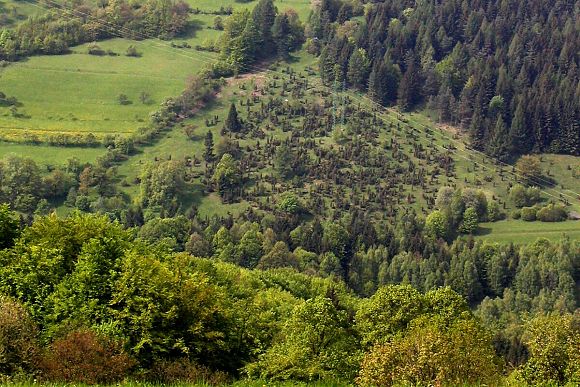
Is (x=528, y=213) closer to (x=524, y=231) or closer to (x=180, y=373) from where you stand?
(x=524, y=231)

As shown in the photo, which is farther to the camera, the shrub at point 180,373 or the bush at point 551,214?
the bush at point 551,214

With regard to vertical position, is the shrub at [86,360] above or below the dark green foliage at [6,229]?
above

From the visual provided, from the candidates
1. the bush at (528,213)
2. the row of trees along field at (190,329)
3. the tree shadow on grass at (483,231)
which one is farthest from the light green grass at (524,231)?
the row of trees along field at (190,329)

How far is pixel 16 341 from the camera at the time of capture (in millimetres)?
51156

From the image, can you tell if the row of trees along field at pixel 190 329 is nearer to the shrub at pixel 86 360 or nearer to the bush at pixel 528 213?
the shrub at pixel 86 360

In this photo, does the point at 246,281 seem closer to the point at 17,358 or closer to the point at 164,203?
the point at 17,358

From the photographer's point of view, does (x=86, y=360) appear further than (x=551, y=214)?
No

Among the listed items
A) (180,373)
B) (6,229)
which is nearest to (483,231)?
(6,229)

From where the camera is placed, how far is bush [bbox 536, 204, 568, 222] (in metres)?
194

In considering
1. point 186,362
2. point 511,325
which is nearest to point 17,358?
point 186,362

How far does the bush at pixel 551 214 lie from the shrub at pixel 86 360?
509ft

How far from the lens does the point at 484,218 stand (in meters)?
196

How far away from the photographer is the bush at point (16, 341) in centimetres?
4841

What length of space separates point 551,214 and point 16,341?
162m
